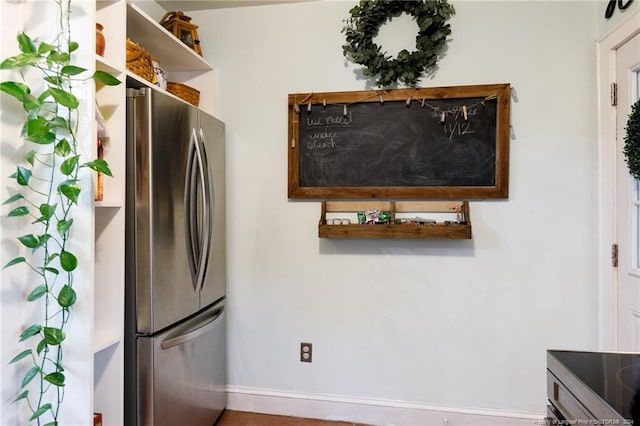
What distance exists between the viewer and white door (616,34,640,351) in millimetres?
1728

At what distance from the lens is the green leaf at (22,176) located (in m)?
1.10

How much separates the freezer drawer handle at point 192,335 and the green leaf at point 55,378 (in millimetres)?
458

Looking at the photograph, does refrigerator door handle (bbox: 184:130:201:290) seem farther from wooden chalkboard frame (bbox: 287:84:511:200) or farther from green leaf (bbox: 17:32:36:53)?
green leaf (bbox: 17:32:36:53)

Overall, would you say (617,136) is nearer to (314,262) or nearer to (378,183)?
(378,183)

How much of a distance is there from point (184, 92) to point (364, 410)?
220cm

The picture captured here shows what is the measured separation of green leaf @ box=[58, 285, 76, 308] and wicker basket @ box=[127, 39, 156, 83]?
3.26ft

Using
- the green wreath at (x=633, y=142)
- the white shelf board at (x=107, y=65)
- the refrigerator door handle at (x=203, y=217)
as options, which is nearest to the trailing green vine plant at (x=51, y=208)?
the white shelf board at (x=107, y=65)

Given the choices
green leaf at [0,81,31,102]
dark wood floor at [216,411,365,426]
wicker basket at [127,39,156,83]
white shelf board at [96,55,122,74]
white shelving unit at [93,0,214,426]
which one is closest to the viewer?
green leaf at [0,81,31,102]

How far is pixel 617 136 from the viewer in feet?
6.06

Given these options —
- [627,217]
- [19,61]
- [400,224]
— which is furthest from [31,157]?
[627,217]

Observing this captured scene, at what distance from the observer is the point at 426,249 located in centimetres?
212

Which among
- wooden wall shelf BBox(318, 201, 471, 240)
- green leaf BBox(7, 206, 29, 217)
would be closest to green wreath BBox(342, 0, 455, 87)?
wooden wall shelf BBox(318, 201, 471, 240)

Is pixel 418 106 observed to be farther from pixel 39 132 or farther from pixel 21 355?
pixel 21 355

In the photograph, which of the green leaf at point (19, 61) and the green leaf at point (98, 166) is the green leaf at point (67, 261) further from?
the green leaf at point (19, 61)
